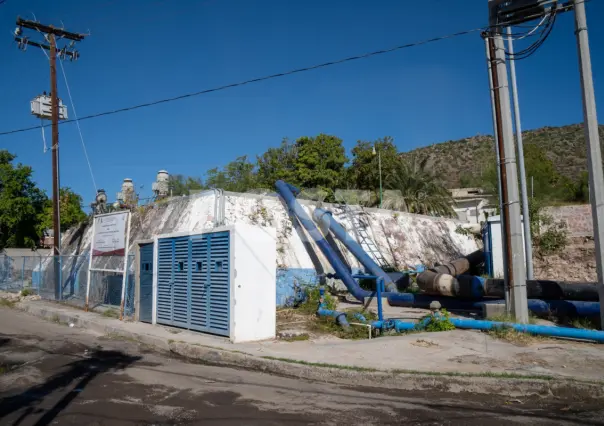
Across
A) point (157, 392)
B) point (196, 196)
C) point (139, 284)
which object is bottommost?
point (157, 392)

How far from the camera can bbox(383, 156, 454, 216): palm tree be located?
90.9 feet

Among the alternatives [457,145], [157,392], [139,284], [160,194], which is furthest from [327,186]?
[457,145]

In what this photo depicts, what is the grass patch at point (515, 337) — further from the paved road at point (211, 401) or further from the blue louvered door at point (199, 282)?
the blue louvered door at point (199, 282)

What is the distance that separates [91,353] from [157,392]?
351cm

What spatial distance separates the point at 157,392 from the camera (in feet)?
20.6

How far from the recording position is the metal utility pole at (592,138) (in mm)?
8969

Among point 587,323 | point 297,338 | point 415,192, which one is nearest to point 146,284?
point 297,338

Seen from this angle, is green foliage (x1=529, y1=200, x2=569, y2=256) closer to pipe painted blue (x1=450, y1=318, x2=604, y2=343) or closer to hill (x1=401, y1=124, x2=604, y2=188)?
pipe painted blue (x1=450, y1=318, x2=604, y2=343)

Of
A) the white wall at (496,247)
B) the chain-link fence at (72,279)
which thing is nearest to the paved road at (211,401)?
the chain-link fence at (72,279)

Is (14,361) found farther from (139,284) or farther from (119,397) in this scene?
(139,284)

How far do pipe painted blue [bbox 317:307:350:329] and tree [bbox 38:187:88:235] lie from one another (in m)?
26.9

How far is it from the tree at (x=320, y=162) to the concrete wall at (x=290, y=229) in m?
13.0

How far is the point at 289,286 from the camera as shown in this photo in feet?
47.9

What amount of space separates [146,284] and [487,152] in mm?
60207
